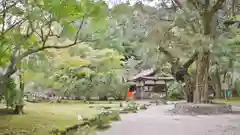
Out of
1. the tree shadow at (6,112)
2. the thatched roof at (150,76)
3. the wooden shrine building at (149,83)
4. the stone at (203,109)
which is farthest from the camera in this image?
the wooden shrine building at (149,83)

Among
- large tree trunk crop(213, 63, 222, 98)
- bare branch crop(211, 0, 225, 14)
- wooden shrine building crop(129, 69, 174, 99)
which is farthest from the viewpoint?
wooden shrine building crop(129, 69, 174, 99)

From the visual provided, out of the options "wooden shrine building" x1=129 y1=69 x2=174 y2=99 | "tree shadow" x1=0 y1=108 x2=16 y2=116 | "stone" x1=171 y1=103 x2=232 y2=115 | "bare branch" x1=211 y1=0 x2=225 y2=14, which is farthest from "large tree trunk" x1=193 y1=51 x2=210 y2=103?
"wooden shrine building" x1=129 y1=69 x2=174 y2=99

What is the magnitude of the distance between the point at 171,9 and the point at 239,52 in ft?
16.0

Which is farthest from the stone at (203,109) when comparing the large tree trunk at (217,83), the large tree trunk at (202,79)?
the large tree trunk at (217,83)

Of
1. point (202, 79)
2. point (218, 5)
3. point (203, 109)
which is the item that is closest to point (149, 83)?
point (202, 79)

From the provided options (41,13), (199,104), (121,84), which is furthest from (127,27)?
(41,13)

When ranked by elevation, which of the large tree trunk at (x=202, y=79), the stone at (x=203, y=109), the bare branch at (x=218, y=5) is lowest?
the stone at (x=203, y=109)

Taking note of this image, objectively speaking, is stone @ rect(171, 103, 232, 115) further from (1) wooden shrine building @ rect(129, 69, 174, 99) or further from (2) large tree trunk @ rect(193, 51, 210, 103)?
(1) wooden shrine building @ rect(129, 69, 174, 99)

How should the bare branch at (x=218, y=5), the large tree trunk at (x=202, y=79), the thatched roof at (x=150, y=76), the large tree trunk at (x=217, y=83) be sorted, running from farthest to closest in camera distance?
the thatched roof at (x=150, y=76) < the large tree trunk at (x=217, y=83) < the large tree trunk at (x=202, y=79) < the bare branch at (x=218, y=5)

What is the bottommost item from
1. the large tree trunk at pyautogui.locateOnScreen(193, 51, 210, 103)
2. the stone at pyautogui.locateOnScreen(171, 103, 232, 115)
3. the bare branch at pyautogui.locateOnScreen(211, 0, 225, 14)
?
the stone at pyautogui.locateOnScreen(171, 103, 232, 115)

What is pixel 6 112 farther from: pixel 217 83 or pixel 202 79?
pixel 217 83

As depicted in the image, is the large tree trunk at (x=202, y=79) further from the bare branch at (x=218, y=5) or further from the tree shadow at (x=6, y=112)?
the tree shadow at (x=6, y=112)

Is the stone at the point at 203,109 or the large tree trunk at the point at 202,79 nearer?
the stone at the point at 203,109

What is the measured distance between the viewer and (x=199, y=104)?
13.4m
